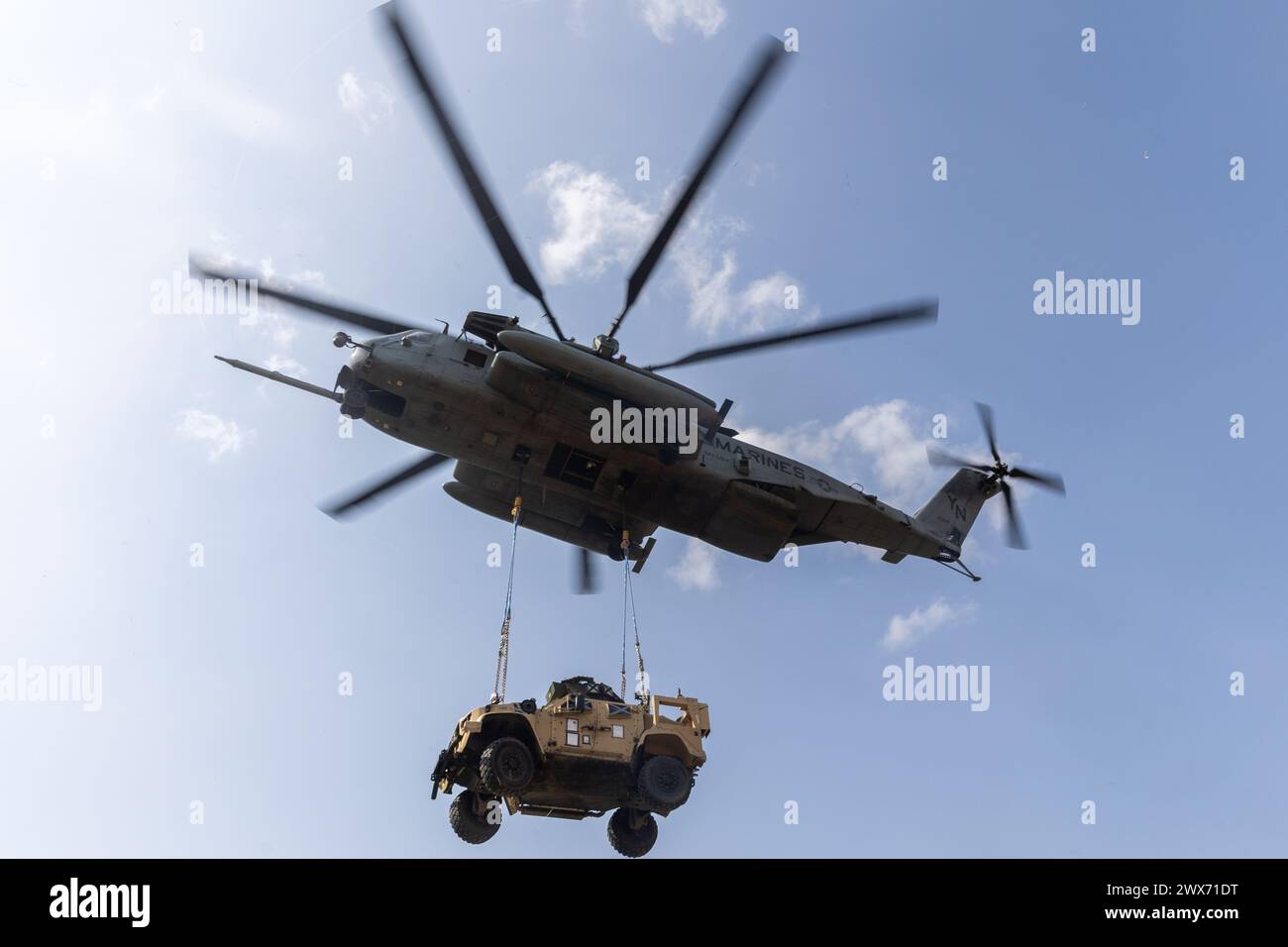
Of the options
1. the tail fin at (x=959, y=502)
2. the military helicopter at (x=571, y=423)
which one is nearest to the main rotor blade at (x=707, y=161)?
the military helicopter at (x=571, y=423)

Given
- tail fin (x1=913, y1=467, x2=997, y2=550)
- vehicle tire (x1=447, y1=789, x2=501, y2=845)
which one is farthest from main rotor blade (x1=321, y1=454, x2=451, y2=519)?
tail fin (x1=913, y1=467, x2=997, y2=550)

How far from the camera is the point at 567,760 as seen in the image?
13359 mm

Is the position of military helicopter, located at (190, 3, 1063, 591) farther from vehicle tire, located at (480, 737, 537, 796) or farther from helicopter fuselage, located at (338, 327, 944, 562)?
vehicle tire, located at (480, 737, 537, 796)

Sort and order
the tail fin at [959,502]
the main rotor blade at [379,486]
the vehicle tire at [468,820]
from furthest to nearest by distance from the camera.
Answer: the tail fin at [959,502] < the main rotor blade at [379,486] < the vehicle tire at [468,820]

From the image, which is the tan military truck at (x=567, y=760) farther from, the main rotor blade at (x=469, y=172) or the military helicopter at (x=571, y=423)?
the main rotor blade at (x=469, y=172)

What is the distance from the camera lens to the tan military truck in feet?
43.3

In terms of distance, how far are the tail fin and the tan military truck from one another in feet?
35.2

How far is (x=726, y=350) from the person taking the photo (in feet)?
53.0

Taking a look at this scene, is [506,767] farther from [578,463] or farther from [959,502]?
[959,502]

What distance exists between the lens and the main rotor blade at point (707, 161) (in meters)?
13.2

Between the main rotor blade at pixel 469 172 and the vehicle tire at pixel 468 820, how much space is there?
795 centimetres

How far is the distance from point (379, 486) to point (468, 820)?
24.2 feet

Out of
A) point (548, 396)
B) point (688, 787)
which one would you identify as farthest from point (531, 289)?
point (688, 787)

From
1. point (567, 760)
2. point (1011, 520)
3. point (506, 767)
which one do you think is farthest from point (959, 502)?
point (506, 767)
